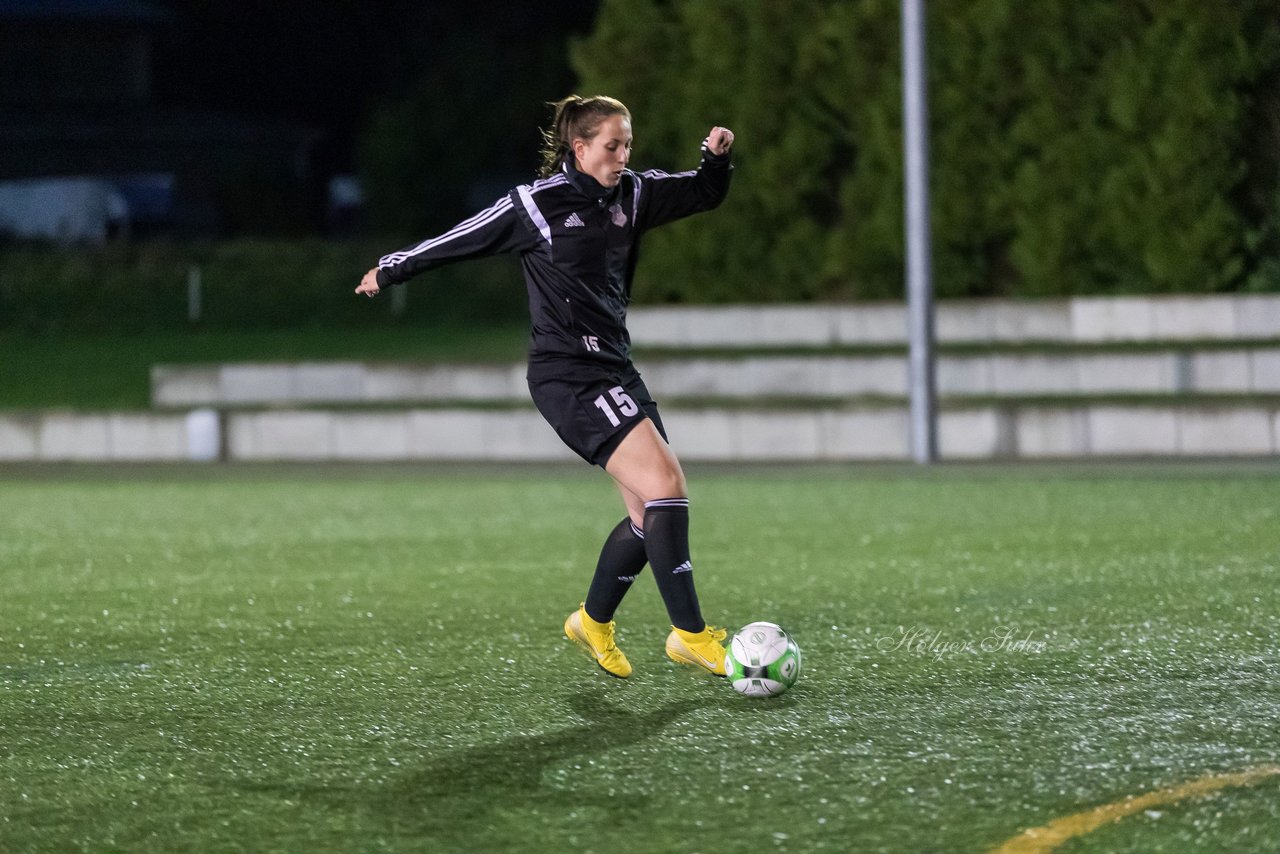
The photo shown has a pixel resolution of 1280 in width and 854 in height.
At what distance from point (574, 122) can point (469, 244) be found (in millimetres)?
525

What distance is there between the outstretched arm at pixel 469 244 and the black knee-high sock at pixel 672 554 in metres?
0.97

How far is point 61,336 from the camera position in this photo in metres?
26.9

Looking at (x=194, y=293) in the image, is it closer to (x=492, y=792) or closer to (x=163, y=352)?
(x=163, y=352)

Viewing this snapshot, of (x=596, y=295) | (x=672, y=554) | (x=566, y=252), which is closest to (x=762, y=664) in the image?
(x=672, y=554)

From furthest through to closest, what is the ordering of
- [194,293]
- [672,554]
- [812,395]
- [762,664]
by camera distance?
1. [194,293]
2. [812,395]
3. [672,554]
4. [762,664]

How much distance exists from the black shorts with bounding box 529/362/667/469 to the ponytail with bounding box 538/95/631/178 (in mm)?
709

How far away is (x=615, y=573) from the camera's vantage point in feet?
20.7

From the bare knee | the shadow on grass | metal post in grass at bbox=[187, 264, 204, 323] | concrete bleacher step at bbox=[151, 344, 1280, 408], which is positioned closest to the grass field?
the shadow on grass

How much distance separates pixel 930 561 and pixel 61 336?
20.2m

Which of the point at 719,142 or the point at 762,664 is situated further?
the point at 719,142

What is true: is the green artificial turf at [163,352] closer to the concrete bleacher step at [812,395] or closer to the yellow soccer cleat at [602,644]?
the concrete bleacher step at [812,395]

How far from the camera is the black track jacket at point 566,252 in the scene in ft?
19.6

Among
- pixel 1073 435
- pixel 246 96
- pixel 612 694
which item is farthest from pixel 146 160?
pixel 612 694

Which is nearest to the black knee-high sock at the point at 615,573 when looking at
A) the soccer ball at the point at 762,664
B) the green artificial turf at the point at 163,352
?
the soccer ball at the point at 762,664
